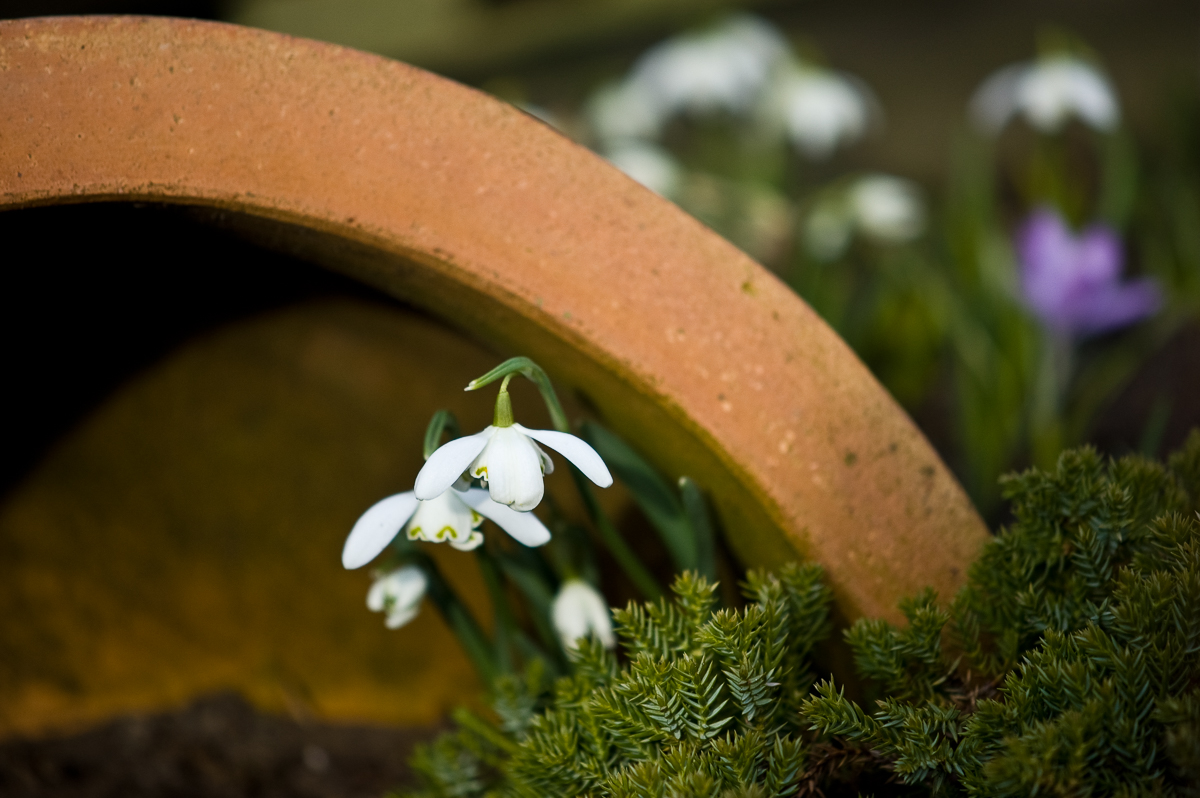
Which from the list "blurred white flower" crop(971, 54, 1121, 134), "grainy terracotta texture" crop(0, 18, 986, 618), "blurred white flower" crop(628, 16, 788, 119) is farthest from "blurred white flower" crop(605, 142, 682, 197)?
"grainy terracotta texture" crop(0, 18, 986, 618)

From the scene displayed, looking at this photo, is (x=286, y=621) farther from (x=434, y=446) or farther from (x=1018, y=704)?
(x=1018, y=704)

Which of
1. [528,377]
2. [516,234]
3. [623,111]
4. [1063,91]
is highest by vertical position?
[623,111]

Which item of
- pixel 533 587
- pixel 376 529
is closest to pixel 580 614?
pixel 533 587

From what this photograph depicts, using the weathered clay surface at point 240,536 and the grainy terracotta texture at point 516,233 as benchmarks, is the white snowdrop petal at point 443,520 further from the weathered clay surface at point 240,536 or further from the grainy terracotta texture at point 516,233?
the weathered clay surface at point 240,536

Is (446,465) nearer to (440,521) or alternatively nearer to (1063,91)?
(440,521)

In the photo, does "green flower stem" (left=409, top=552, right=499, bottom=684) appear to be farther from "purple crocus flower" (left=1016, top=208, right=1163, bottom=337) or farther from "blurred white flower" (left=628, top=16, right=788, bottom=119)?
"blurred white flower" (left=628, top=16, right=788, bottom=119)

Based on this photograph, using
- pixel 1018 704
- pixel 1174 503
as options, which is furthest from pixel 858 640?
pixel 1174 503
